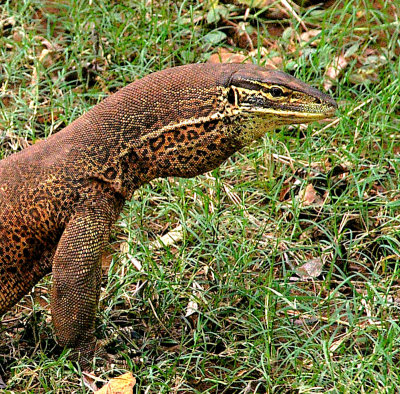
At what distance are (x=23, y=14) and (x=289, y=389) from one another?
4734 mm

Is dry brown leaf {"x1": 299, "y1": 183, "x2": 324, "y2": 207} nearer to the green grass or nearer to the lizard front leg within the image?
the green grass

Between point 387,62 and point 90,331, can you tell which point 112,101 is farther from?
point 387,62

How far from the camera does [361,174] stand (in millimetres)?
6211

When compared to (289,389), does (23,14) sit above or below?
above

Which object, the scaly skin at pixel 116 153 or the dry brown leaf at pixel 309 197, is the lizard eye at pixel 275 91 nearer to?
the scaly skin at pixel 116 153

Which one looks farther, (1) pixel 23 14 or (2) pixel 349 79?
(1) pixel 23 14

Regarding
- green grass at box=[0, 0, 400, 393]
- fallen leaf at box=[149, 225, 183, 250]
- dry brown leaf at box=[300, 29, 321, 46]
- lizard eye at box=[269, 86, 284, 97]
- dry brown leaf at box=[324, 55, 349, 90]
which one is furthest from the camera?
dry brown leaf at box=[300, 29, 321, 46]

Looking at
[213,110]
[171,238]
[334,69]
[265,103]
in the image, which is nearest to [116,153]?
[213,110]

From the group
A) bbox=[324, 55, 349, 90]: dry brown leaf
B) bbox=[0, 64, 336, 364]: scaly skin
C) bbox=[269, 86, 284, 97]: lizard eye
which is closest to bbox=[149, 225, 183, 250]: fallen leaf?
bbox=[0, 64, 336, 364]: scaly skin

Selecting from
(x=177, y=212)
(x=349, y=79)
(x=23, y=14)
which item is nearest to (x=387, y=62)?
(x=349, y=79)

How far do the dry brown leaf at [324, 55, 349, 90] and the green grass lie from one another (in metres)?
0.06

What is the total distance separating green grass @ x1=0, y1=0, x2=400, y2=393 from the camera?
4.84 metres

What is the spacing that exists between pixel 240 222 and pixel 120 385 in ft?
5.18

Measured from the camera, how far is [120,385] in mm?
4695
